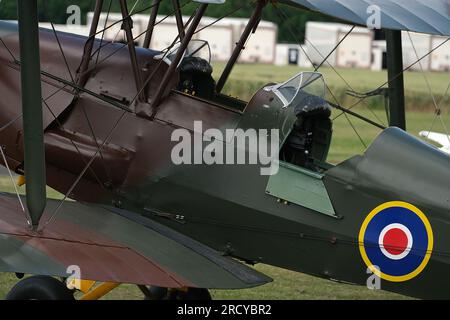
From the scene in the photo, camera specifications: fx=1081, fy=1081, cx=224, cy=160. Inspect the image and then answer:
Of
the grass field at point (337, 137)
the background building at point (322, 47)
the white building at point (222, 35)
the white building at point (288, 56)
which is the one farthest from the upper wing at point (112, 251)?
the white building at point (288, 56)

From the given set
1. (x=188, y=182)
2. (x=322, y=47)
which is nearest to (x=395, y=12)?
(x=188, y=182)

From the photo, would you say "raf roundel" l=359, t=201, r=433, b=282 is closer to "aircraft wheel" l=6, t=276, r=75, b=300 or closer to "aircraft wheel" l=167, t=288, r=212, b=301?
"aircraft wheel" l=167, t=288, r=212, b=301

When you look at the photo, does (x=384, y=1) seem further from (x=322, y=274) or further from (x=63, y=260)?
(x=63, y=260)

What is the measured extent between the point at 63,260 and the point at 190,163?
119cm

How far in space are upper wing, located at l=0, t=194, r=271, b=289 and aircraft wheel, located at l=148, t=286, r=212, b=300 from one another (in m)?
0.73

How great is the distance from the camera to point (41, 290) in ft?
19.7

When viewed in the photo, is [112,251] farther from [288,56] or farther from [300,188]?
[288,56]

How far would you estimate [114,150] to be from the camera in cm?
687

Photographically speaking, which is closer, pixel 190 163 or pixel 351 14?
pixel 351 14

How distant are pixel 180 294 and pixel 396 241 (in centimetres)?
190

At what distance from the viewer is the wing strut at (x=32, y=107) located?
5.96 meters

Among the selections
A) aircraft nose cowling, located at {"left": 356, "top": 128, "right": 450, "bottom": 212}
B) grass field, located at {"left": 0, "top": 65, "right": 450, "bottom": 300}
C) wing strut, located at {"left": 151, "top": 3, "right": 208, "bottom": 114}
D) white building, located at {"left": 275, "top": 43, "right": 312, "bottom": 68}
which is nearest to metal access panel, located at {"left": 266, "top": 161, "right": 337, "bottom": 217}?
aircraft nose cowling, located at {"left": 356, "top": 128, "right": 450, "bottom": 212}

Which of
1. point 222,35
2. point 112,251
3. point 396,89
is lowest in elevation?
point 112,251
